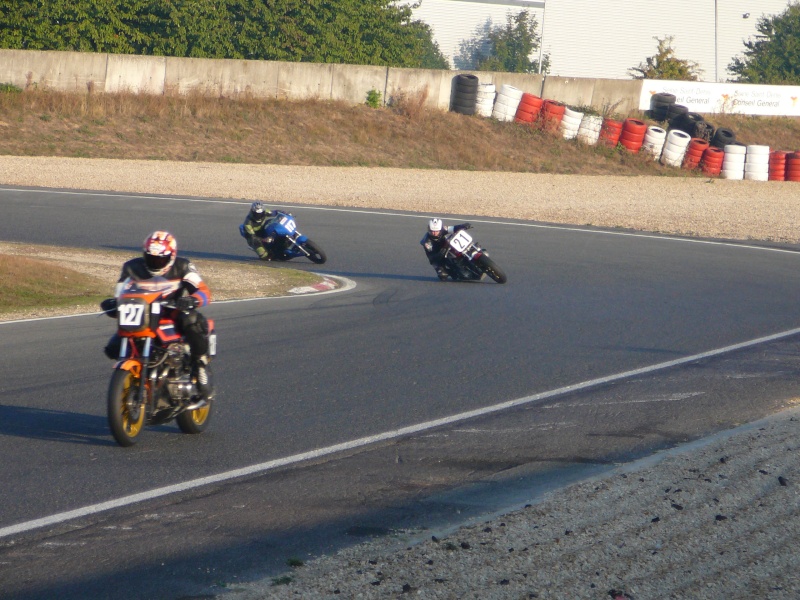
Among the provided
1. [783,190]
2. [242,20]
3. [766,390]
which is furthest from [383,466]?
[242,20]

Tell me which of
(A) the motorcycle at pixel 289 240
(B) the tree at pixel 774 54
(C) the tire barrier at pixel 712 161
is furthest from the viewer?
(B) the tree at pixel 774 54

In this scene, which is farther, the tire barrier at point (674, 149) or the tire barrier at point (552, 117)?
the tire barrier at point (552, 117)

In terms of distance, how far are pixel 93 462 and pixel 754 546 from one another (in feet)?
13.5

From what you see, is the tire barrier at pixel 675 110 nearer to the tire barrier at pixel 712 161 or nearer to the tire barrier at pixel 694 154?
the tire barrier at pixel 694 154

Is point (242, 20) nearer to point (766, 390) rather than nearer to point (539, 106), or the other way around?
point (539, 106)

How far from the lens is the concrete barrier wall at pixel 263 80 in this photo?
39.9m

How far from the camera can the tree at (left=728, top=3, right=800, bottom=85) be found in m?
73.6

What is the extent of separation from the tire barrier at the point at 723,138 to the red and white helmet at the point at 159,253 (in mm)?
35304

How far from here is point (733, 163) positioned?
3841 cm

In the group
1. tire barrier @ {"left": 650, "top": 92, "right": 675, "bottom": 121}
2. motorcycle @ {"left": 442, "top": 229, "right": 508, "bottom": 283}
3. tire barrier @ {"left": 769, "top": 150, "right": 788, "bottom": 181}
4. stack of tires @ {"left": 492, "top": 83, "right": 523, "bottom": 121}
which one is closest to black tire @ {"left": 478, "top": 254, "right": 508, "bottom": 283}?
motorcycle @ {"left": 442, "top": 229, "right": 508, "bottom": 283}

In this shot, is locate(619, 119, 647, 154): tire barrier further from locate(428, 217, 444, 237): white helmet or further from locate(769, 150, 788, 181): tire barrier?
locate(428, 217, 444, 237): white helmet

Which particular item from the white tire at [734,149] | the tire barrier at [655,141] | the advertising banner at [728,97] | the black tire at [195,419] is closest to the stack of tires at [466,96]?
the tire barrier at [655,141]

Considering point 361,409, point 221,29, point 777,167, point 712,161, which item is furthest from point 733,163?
point 361,409

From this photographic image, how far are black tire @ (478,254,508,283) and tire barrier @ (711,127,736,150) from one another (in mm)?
25436
